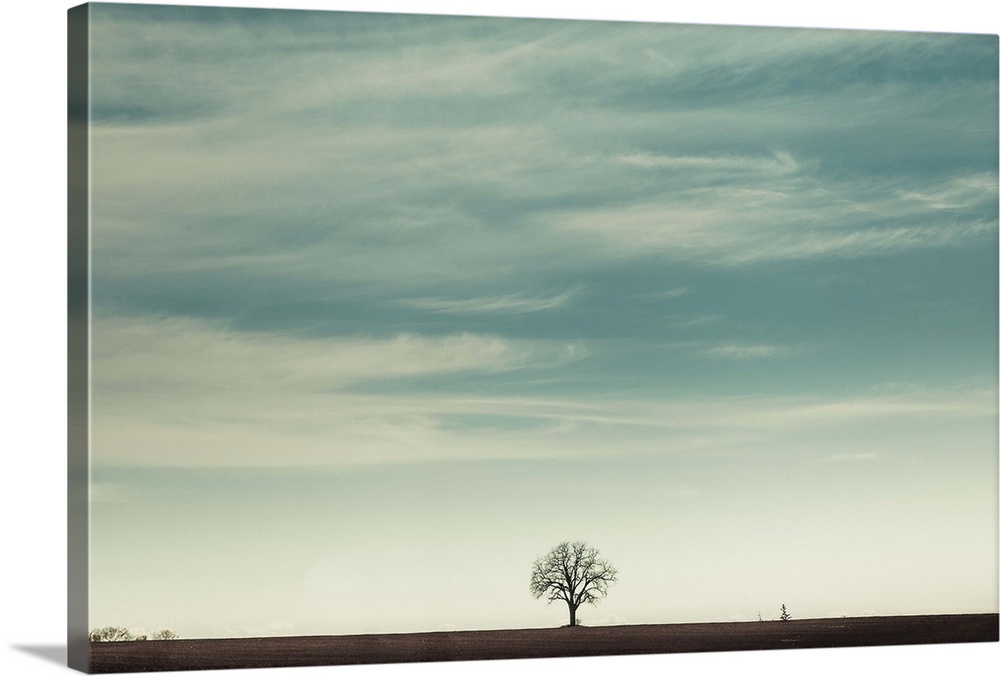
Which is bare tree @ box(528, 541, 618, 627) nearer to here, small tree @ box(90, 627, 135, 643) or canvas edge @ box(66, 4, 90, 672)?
small tree @ box(90, 627, 135, 643)

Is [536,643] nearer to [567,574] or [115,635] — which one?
[567,574]

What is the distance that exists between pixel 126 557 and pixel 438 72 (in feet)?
10.6

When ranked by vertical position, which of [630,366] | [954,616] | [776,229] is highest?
[776,229]

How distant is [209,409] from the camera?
10.1 metres

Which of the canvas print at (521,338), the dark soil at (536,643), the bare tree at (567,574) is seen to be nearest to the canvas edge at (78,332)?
the canvas print at (521,338)

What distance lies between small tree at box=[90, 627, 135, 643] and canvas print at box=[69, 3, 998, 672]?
A: 18 mm

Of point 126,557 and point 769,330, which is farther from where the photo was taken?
point 769,330

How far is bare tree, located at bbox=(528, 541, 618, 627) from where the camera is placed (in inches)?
417

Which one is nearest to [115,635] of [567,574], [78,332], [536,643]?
[78,332]

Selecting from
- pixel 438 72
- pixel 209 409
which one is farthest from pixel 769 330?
pixel 209 409

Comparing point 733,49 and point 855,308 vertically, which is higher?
point 733,49

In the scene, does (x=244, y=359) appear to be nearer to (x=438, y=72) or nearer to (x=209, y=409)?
(x=209, y=409)

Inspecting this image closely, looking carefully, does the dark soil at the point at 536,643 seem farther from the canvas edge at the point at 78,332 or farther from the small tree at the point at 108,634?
the canvas edge at the point at 78,332

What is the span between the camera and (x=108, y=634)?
32.7 feet
